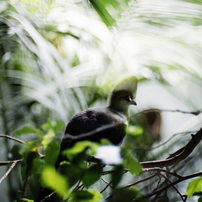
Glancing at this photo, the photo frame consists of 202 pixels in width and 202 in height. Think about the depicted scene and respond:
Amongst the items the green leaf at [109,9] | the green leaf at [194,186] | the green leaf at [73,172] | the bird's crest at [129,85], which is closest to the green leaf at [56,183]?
the green leaf at [73,172]

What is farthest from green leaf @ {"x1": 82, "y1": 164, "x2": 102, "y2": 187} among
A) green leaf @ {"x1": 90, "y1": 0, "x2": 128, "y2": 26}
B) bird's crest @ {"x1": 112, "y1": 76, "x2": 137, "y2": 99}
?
green leaf @ {"x1": 90, "y1": 0, "x2": 128, "y2": 26}

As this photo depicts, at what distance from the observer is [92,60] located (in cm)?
100

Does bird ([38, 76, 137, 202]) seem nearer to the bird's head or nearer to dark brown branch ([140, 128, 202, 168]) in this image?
the bird's head

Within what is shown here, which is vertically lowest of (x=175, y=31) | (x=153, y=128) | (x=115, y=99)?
(x=153, y=128)

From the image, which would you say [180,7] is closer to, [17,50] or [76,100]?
[76,100]

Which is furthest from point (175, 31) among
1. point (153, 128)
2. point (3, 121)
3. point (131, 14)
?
point (3, 121)

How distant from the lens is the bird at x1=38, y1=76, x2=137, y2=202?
542 mm

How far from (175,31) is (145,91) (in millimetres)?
269

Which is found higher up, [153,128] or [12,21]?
[12,21]

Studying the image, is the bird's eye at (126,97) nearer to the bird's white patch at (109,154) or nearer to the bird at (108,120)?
the bird at (108,120)

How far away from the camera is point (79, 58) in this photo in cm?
105

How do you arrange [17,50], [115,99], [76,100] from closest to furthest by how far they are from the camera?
[115,99] < [76,100] < [17,50]

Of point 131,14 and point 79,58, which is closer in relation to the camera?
point 131,14

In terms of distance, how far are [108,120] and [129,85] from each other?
0.40 ft
